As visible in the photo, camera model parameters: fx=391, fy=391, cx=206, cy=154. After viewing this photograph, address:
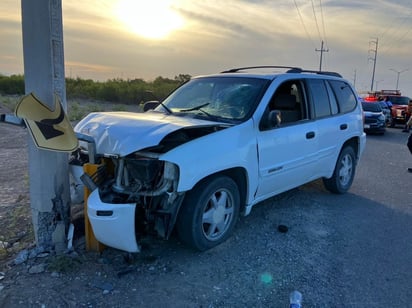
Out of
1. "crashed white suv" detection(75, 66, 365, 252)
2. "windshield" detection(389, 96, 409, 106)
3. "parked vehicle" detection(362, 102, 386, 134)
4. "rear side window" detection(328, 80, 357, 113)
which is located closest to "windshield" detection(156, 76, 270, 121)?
"crashed white suv" detection(75, 66, 365, 252)

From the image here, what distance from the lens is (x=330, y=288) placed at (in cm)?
349

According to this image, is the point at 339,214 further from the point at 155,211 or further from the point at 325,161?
the point at 155,211

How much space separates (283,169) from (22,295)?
3.09 metres

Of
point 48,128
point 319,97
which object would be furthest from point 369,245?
point 48,128

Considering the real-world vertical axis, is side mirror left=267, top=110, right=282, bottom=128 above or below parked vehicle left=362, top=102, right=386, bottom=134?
above

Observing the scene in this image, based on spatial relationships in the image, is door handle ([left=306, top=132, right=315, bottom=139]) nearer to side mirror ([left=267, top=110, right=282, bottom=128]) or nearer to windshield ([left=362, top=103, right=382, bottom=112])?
side mirror ([left=267, top=110, right=282, bottom=128])

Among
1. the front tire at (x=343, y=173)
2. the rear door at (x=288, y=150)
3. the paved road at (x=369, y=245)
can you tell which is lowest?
the paved road at (x=369, y=245)

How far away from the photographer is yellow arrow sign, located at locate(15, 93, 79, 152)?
3389 mm

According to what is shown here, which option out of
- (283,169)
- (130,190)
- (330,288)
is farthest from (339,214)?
(130,190)

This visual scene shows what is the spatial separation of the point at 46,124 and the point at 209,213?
1767 mm

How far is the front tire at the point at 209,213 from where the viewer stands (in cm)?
375

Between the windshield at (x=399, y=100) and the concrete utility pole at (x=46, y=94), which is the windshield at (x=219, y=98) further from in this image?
the windshield at (x=399, y=100)

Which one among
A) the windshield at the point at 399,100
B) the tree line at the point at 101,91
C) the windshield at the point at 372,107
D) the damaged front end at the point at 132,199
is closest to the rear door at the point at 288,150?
the damaged front end at the point at 132,199

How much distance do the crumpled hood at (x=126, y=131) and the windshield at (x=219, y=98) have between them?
0.45 m
